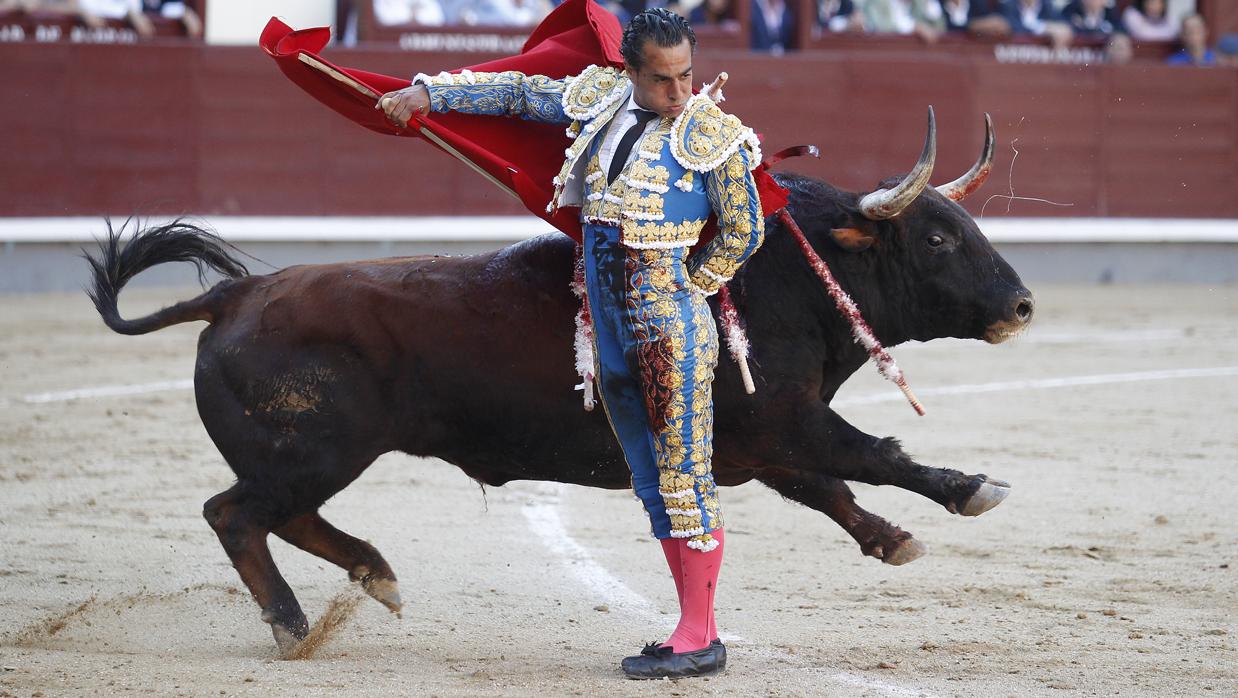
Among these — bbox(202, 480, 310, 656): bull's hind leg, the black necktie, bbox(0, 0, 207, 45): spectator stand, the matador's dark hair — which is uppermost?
the matador's dark hair

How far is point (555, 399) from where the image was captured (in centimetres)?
325

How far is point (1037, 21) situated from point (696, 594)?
9252mm

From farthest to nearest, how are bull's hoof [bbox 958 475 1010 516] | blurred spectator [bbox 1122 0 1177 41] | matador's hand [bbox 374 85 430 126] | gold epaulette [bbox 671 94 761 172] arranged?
1. blurred spectator [bbox 1122 0 1177 41]
2. matador's hand [bbox 374 85 430 126]
3. bull's hoof [bbox 958 475 1010 516]
4. gold epaulette [bbox 671 94 761 172]

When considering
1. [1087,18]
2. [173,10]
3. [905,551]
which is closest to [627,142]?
[905,551]

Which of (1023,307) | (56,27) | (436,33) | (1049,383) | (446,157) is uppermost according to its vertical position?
(1023,307)

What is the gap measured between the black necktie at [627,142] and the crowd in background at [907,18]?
7327 mm

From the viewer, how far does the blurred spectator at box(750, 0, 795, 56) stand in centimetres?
1079

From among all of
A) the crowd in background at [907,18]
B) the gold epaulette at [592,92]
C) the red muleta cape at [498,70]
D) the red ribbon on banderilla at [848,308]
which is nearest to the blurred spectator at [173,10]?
the crowd in background at [907,18]

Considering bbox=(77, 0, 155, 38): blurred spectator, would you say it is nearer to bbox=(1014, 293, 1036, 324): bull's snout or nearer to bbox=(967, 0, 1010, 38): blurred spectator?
bbox=(967, 0, 1010, 38): blurred spectator

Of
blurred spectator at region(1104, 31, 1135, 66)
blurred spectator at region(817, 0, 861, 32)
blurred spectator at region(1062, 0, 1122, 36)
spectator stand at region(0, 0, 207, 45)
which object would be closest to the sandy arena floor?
spectator stand at region(0, 0, 207, 45)

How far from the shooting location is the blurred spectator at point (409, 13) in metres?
10.2

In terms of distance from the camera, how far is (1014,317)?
3.29 meters

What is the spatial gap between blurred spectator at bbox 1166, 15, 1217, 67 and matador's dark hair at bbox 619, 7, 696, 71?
9.45 meters

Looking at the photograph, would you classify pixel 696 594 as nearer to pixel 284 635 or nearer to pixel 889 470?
pixel 889 470
